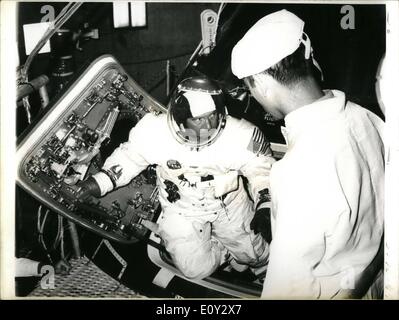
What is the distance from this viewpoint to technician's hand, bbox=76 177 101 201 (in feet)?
4.32

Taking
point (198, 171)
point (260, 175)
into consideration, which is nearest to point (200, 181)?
point (198, 171)

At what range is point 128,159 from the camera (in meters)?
1.32

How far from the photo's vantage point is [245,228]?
1.37 metres

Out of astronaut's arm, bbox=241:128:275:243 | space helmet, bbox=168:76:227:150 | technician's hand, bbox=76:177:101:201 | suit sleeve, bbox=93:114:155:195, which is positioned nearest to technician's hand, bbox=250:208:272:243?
astronaut's arm, bbox=241:128:275:243

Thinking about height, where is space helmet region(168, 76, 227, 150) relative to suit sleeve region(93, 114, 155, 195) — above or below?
above

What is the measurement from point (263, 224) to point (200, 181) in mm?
277

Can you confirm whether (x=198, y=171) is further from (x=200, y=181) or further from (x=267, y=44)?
(x=267, y=44)

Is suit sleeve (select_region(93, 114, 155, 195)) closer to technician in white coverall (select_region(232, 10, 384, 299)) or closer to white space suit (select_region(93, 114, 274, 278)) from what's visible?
white space suit (select_region(93, 114, 274, 278))

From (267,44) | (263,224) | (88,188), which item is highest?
(267,44)

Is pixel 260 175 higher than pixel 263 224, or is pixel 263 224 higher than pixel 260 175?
pixel 260 175

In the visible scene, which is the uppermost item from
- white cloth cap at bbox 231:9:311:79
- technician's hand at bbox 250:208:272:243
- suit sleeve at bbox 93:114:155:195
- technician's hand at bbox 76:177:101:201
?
white cloth cap at bbox 231:9:311:79

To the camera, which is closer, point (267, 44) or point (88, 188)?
point (267, 44)
